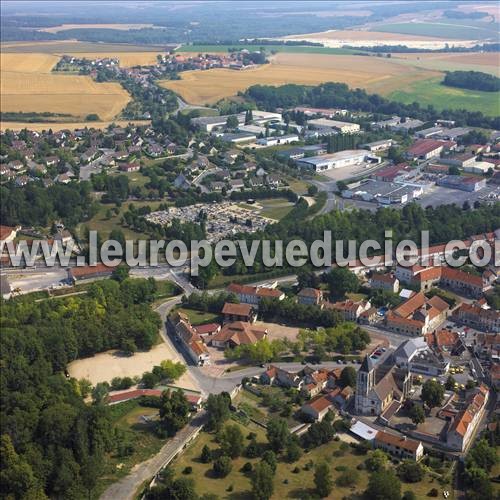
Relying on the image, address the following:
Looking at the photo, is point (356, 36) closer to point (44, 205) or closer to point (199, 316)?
point (44, 205)

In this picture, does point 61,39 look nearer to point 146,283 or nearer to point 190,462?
point 146,283

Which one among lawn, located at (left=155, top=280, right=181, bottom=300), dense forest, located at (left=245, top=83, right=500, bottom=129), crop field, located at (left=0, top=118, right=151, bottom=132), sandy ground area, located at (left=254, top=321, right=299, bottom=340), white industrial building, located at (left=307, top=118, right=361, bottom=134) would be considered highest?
dense forest, located at (left=245, top=83, right=500, bottom=129)

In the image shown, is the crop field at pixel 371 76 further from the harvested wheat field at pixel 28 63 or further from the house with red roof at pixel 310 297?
the house with red roof at pixel 310 297

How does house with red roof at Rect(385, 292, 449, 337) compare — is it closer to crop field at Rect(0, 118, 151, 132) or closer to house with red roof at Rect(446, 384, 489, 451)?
house with red roof at Rect(446, 384, 489, 451)

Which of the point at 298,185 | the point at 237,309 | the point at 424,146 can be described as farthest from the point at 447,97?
the point at 237,309

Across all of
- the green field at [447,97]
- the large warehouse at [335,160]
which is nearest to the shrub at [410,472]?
the large warehouse at [335,160]

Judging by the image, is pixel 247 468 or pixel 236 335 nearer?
pixel 247 468

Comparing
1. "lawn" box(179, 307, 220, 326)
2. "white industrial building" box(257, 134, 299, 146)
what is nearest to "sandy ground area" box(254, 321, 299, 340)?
"lawn" box(179, 307, 220, 326)
